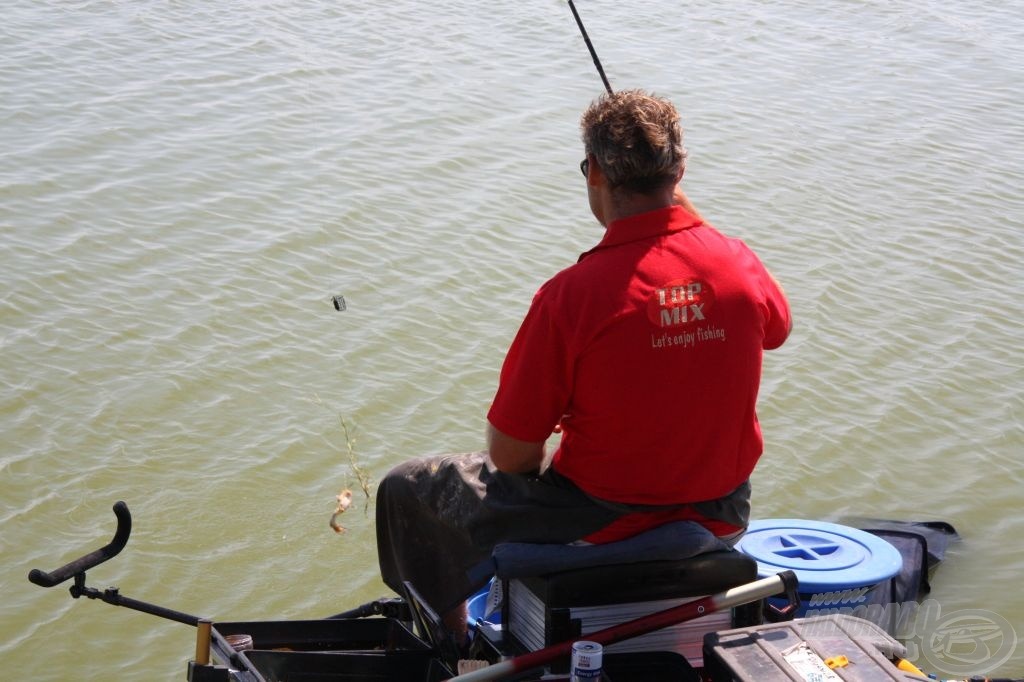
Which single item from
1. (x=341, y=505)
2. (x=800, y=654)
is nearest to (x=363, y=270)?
(x=341, y=505)

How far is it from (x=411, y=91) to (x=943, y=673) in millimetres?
6283

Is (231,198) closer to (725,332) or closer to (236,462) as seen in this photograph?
(236,462)

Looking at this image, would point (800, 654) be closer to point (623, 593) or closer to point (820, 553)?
point (623, 593)

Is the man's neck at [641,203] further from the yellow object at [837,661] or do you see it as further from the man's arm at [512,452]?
the yellow object at [837,661]

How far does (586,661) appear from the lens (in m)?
2.40

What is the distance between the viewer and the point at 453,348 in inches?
227

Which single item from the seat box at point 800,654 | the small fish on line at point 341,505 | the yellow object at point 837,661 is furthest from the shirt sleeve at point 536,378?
the small fish on line at point 341,505

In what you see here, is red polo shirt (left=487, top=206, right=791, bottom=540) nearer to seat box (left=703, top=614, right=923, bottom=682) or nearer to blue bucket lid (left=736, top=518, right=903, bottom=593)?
seat box (left=703, top=614, right=923, bottom=682)

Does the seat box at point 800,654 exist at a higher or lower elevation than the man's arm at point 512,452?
lower

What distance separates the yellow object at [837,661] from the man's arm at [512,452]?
2.33ft

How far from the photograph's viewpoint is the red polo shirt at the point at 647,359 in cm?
250

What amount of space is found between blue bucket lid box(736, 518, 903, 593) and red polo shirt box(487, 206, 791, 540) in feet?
2.73

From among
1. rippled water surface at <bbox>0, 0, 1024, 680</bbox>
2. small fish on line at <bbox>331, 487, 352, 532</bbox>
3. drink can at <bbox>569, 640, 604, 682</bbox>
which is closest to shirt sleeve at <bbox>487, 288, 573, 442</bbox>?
drink can at <bbox>569, 640, 604, 682</bbox>

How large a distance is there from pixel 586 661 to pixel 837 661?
1.70ft
